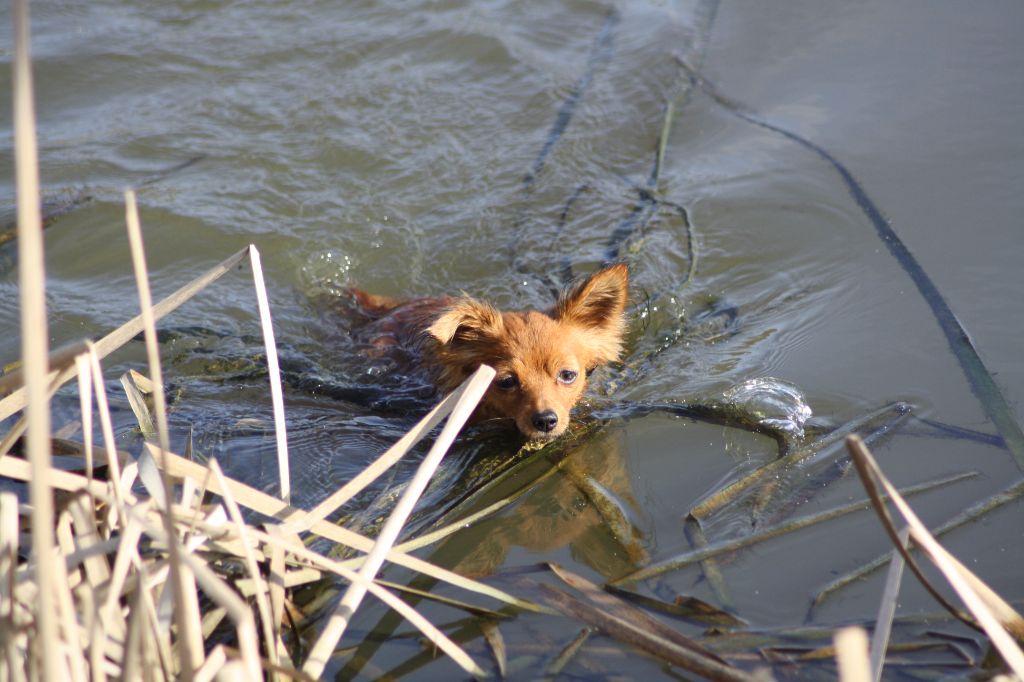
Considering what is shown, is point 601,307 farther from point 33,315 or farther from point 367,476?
point 33,315

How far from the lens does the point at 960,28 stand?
6645 millimetres

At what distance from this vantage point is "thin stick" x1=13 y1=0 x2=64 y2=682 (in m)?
1.63

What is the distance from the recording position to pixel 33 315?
1.67 metres

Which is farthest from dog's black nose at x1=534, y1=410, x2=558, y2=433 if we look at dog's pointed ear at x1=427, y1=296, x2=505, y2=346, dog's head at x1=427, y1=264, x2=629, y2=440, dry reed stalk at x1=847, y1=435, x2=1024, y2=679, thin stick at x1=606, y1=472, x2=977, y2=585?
dry reed stalk at x1=847, y1=435, x2=1024, y2=679

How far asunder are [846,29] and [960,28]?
0.80 meters

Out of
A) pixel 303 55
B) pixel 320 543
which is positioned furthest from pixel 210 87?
pixel 320 543

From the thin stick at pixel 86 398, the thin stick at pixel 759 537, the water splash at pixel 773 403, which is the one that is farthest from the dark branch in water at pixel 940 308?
the thin stick at pixel 86 398

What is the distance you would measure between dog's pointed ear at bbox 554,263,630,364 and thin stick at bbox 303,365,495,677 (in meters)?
1.70

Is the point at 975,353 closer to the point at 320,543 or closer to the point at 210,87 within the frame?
the point at 320,543

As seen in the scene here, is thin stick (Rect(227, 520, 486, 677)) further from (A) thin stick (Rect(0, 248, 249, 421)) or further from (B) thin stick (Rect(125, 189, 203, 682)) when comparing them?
(A) thin stick (Rect(0, 248, 249, 421))

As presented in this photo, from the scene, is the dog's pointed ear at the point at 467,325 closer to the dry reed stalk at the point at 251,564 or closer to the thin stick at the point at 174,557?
the dry reed stalk at the point at 251,564

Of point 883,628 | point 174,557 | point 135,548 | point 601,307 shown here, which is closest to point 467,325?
point 601,307

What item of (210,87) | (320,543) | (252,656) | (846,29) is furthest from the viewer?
(210,87)

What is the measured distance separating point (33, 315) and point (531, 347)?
9.43 ft
